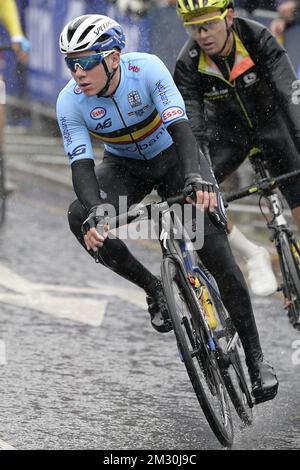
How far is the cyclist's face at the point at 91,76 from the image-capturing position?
6520 millimetres

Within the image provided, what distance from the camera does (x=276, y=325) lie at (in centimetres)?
916

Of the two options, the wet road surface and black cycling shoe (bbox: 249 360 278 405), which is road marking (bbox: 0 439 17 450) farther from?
black cycling shoe (bbox: 249 360 278 405)

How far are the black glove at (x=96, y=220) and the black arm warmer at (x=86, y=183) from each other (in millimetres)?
146

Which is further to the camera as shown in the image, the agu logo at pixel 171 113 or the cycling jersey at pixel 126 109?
the cycling jersey at pixel 126 109

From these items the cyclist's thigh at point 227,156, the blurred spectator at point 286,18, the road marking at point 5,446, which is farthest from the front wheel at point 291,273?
the blurred spectator at point 286,18

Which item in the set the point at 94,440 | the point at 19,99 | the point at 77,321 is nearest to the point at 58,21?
the point at 19,99

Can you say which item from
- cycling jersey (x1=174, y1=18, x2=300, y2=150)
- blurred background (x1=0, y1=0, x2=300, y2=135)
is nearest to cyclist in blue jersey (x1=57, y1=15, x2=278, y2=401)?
cycling jersey (x1=174, y1=18, x2=300, y2=150)

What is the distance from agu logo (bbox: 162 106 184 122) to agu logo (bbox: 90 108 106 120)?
37 centimetres

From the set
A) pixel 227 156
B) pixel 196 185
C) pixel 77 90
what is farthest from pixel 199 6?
pixel 196 185

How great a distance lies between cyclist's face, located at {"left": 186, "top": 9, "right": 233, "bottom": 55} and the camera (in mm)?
7688

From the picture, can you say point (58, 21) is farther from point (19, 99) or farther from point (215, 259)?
point (215, 259)

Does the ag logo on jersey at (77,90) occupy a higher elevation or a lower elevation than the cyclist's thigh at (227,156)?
higher

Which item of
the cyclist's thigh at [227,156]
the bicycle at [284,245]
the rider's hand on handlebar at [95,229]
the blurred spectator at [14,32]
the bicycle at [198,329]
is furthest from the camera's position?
the blurred spectator at [14,32]

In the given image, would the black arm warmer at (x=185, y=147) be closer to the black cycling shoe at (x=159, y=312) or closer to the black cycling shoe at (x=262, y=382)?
the black cycling shoe at (x=159, y=312)
